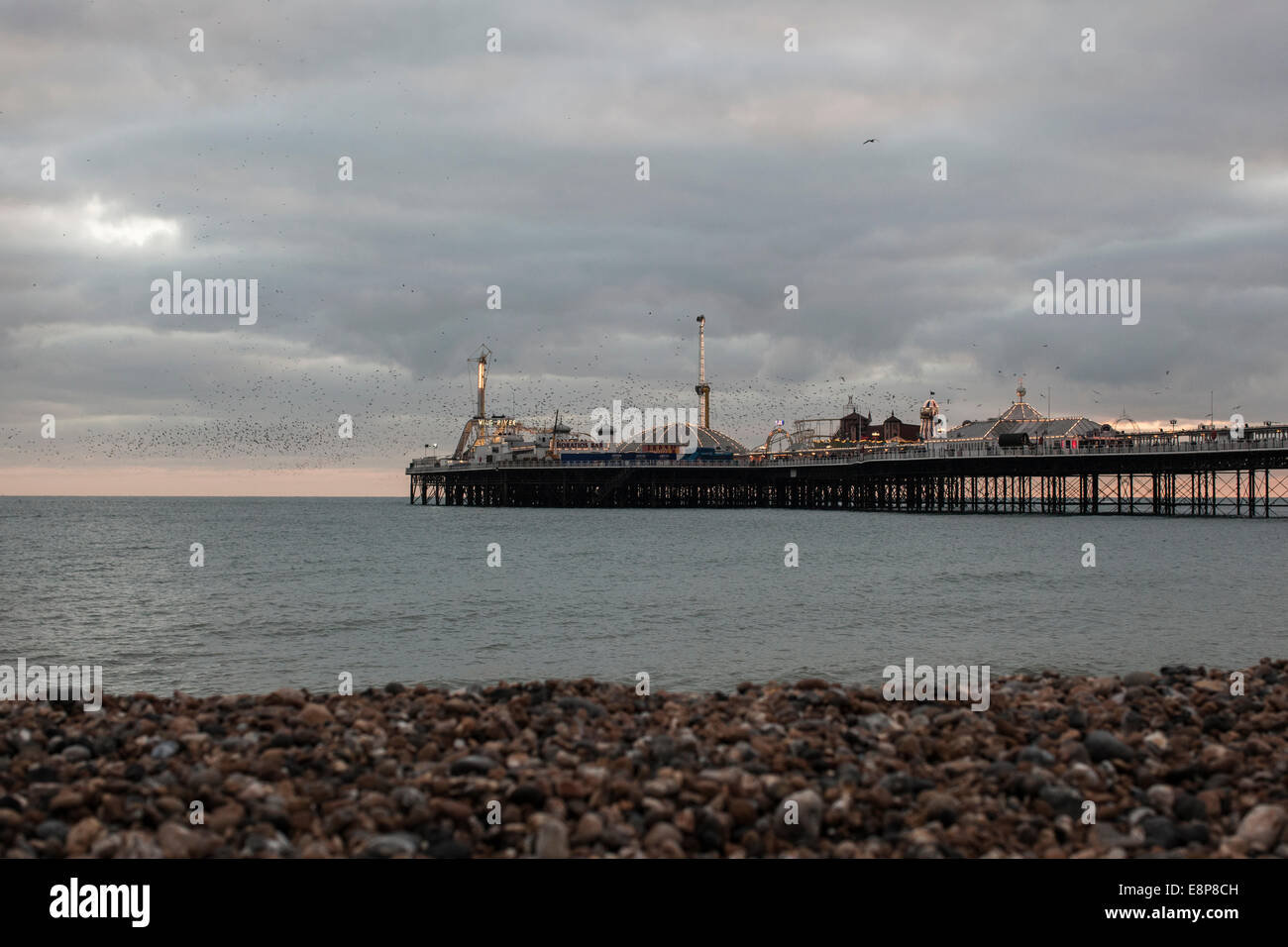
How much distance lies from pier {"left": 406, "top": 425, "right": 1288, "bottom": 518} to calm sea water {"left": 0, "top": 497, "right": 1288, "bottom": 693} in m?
30.7

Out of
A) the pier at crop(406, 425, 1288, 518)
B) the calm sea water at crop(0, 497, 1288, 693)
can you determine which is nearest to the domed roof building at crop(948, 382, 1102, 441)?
the pier at crop(406, 425, 1288, 518)

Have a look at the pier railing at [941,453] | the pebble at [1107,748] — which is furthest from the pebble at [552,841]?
the pier railing at [941,453]

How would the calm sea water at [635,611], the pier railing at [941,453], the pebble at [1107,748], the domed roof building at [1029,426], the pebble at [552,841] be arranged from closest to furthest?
the pebble at [552,841], the pebble at [1107,748], the calm sea water at [635,611], the pier railing at [941,453], the domed roof building at [1029,426]

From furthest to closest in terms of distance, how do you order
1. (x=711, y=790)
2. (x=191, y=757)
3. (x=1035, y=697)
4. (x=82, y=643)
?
(x=82, y=643) → (x=1035, y=697) → (x=191, y=757) → (x=711, y=790)

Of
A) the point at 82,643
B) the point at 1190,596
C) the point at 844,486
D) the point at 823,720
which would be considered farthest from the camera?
the point at 844,486

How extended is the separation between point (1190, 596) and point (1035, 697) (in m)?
20.2

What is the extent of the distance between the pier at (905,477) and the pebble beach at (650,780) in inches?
2911

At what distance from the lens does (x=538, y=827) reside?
6945 millimetres

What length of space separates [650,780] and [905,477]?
105692mm

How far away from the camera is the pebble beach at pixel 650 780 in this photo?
22.7 feet

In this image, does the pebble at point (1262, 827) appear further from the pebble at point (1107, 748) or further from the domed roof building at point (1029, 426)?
the domed roof building at point (1029, 426)

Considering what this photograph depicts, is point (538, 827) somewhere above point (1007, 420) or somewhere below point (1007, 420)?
below
